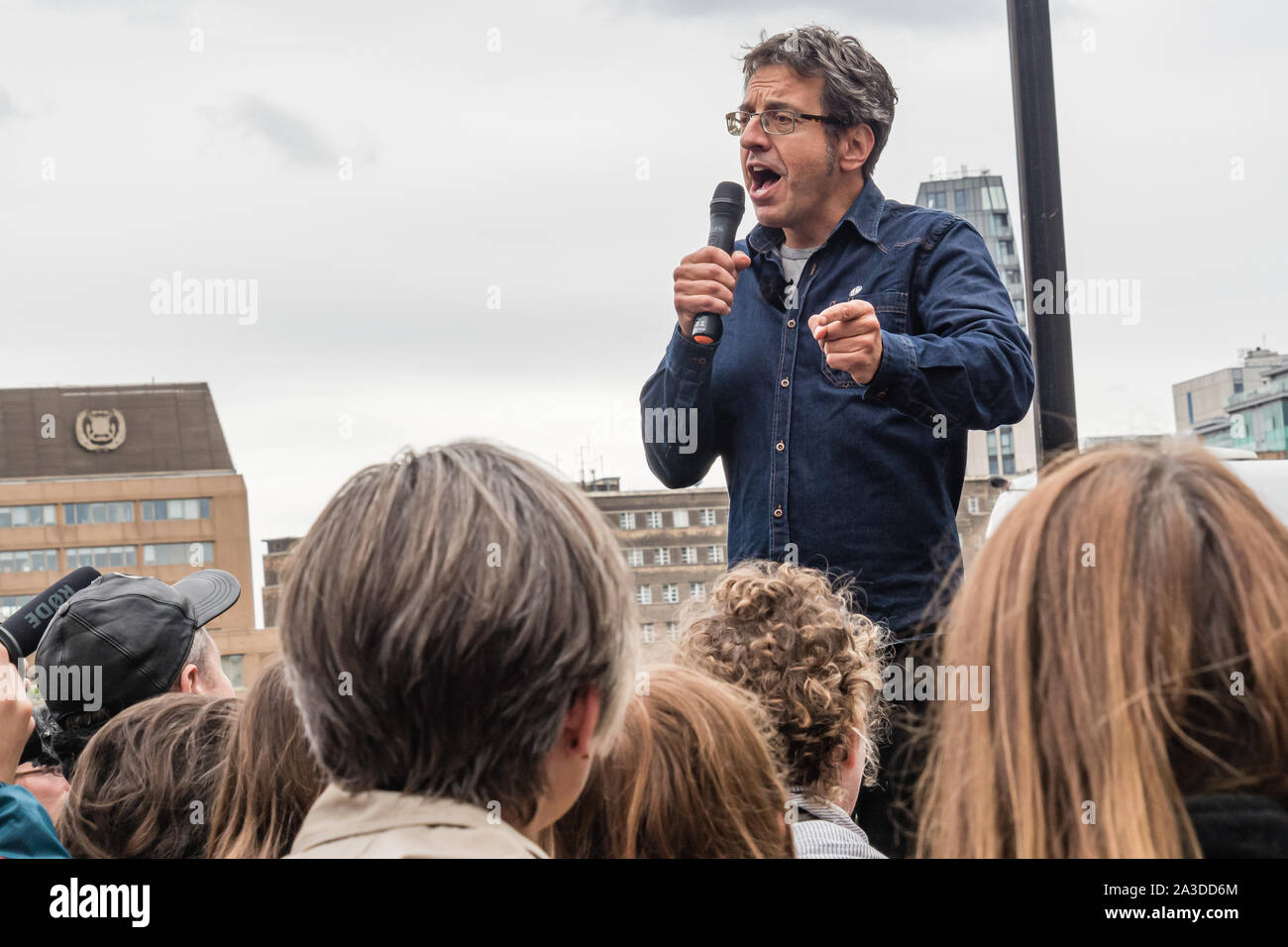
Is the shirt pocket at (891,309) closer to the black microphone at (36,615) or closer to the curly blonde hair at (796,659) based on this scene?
the curly blonde hair at (796,659)

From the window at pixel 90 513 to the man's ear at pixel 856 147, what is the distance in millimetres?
83926

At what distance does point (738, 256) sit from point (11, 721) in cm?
148

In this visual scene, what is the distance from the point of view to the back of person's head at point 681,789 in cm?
167

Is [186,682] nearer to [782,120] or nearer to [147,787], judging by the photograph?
[147,787]

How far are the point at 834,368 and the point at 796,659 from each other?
0.56m

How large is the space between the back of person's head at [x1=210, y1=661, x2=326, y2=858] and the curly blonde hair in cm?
61

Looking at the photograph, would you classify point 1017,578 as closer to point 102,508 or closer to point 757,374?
point 757,374

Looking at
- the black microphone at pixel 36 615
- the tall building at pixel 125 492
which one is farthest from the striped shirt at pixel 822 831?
the tall building at pixel 125 492

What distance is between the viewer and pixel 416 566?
1.14 m

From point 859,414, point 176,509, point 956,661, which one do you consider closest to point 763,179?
point 859,414

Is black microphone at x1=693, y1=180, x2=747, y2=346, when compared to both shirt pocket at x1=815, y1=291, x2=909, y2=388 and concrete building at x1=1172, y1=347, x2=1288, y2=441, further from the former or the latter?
concrete building at x1=1172, y1=347, x2=1288, y2=441

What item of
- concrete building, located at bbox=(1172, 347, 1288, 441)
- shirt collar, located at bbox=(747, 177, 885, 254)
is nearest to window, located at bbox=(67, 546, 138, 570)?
concrete building, located at bbox=(1172, 347, 1288, 441)

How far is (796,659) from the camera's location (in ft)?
6.90

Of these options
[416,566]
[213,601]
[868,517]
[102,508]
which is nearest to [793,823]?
[868,517]
